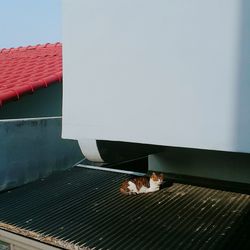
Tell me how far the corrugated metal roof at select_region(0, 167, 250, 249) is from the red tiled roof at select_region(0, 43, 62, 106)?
1.51m

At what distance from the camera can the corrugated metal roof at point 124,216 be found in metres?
2.35

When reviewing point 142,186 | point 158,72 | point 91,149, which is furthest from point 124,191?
point 158,72

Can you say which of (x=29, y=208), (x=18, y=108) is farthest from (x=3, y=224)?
(x=18, y=108)

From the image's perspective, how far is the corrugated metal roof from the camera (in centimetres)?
235

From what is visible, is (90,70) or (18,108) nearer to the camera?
(90,70)

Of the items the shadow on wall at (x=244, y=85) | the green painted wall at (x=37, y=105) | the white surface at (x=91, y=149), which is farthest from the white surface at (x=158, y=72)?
the green painted wall at (x=37, y=105)

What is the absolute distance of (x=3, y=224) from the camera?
9.16 ft

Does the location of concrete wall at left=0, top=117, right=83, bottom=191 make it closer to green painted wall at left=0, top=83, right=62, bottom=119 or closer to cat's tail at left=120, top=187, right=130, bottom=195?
green painted wall at left=0, top=83, right=62, bottom=119

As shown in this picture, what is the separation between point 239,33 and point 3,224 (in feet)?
7.58

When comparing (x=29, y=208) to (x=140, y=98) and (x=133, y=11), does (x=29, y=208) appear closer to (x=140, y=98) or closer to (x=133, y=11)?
(x=140, y=98)

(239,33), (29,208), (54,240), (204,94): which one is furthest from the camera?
(29,208)

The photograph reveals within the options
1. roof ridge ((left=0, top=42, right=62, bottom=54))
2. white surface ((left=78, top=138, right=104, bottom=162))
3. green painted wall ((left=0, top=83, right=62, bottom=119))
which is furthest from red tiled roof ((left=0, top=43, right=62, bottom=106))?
white surface ((left=78, top=138, right=104, bottom=162))

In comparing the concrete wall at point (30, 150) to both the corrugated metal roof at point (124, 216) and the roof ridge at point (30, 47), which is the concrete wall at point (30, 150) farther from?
the roof ridge at point (30, 47)

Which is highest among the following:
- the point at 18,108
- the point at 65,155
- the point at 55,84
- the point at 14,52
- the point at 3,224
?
the point at 14,52
